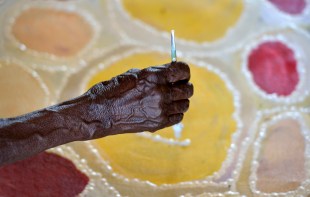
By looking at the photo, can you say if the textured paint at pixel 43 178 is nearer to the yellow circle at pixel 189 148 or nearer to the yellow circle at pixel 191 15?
the yellow circle at pixel 189 148

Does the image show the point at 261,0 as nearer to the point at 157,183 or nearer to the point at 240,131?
the point at 240,131

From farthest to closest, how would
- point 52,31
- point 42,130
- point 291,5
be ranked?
point 291,5 < point 52,31 < point 42,130

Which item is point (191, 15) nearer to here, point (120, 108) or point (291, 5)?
point (291, 5)

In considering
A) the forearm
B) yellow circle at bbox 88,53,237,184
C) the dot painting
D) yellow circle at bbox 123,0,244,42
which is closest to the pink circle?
the dot painting

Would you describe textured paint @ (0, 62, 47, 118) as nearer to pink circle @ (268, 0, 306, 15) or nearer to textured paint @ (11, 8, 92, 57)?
textured paint @ (11, 8, 92, 57)

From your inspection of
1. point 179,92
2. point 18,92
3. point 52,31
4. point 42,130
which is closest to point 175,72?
point 179,92

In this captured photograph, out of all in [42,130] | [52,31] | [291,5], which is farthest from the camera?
[291,5]

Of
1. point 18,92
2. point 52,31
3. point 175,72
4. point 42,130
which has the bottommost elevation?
point 42,130
